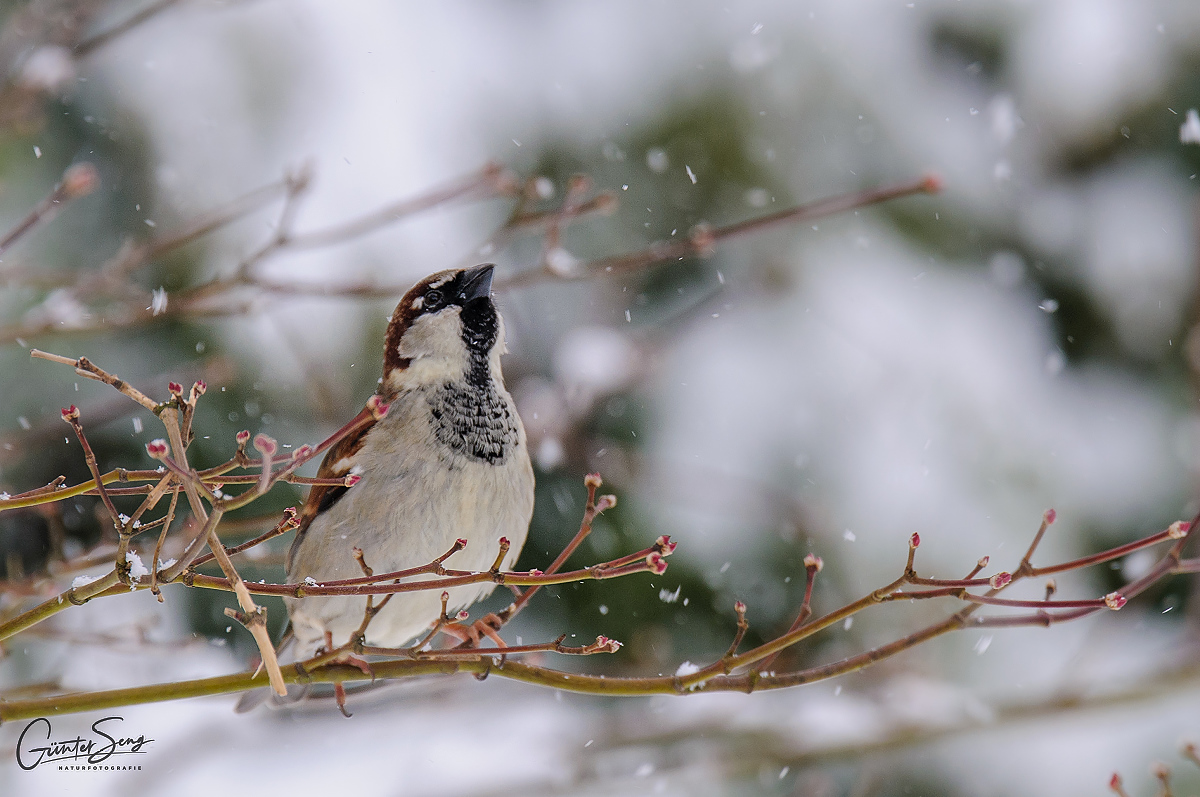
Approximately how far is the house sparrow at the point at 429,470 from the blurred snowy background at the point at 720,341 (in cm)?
65

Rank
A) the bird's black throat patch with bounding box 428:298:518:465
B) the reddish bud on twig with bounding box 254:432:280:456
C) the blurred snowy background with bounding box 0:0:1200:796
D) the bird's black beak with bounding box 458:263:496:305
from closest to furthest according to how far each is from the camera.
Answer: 1. the reddish bud on twig with bounding box 254:432:280:456
2. the bird's black beak with bounding box 458:263:496:305
3. the bird's black throat patch with bounding box 428:298:518:465
4. the blurred snowy background with bounding box 0:0:1200:796

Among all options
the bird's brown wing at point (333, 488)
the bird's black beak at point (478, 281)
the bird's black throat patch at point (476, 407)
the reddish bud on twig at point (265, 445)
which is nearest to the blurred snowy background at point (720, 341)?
the bird's brown wing at point (333, 488)

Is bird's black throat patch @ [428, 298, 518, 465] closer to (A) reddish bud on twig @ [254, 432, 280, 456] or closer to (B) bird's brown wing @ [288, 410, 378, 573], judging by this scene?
(B) bird's brown wing @ [288, 410, 378, 573]

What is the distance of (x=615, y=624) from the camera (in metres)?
3.51

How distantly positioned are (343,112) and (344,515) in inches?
93.2

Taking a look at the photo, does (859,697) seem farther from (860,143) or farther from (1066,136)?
(1066,136)

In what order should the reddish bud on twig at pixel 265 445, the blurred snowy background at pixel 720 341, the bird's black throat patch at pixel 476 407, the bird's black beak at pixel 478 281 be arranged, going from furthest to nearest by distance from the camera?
the blurred snowy background at pixel 720 341, the bird's black throat patch at pixel 476 407, the bird's black beak at pixel 478 281, the reddish bud on twig at pixel 265 445

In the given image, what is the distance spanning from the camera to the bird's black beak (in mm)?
1930

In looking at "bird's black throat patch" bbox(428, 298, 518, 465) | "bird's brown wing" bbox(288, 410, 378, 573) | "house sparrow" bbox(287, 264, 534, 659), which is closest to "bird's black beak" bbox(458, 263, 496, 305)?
"house sparrow" bbox(287, 264, 534, 659)

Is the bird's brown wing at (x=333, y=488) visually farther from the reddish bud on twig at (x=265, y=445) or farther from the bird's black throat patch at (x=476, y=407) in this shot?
the reddish bud on twig at (x=265, y=445)

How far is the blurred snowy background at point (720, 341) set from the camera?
324 centimetres

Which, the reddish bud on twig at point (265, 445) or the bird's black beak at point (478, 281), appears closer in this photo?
the reddish bud on twig at point (265, 445)

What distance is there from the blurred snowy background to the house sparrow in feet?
2.13

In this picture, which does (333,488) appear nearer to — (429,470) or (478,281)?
(429,470)
